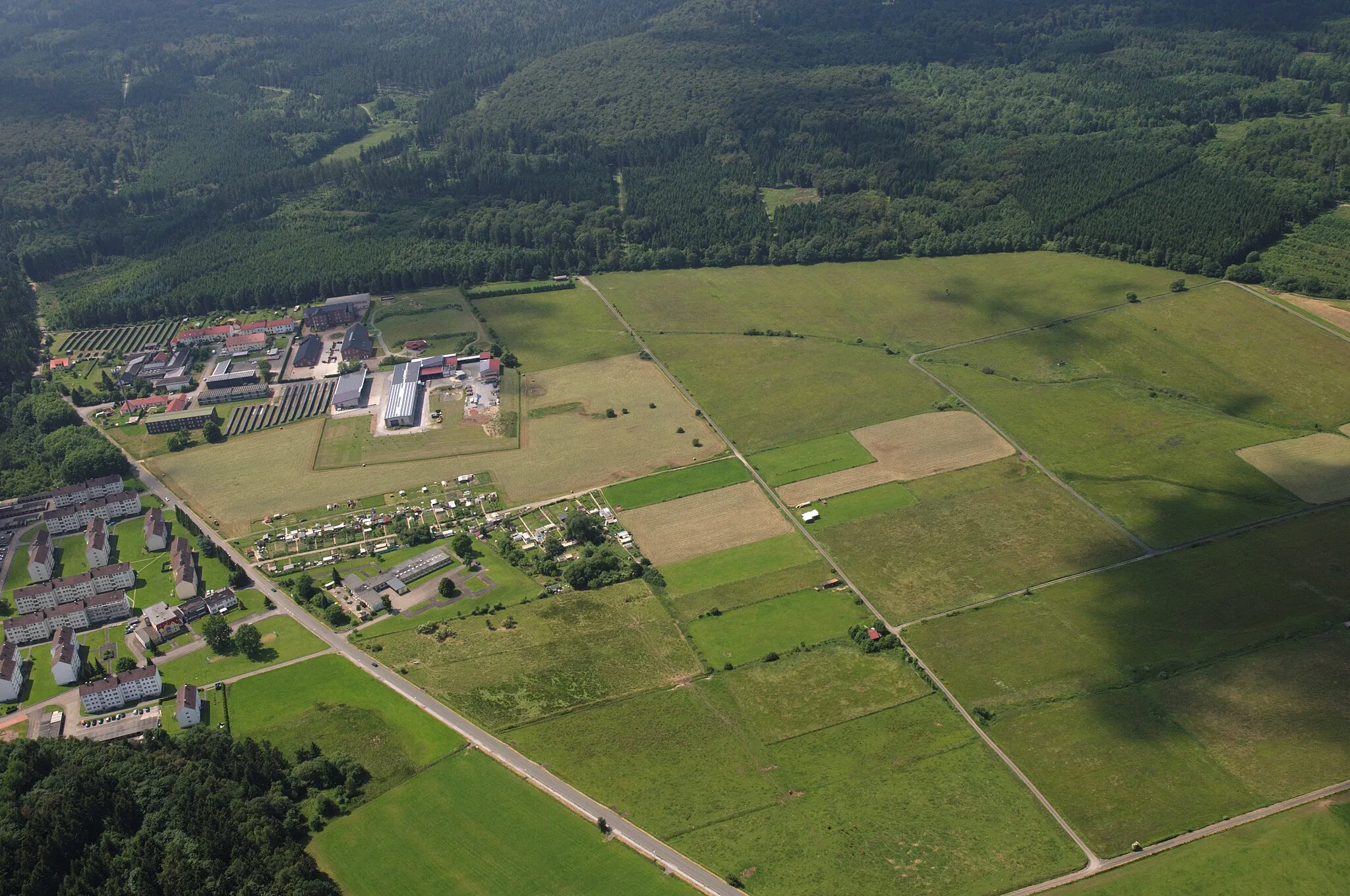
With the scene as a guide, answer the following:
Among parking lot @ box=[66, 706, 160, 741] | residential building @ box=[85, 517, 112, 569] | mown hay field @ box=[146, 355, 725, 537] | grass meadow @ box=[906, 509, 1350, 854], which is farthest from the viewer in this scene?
mown hay field @ box=[146, 355, 725, 537]

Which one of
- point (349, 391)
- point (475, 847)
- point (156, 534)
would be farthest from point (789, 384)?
point (475, 847)

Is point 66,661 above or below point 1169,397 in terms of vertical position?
below

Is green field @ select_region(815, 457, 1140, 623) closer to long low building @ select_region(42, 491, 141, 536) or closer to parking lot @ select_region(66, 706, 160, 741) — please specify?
parking lot @ select_region(66, 706, 160, 741)

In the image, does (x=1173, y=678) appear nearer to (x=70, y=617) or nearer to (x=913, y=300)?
(x=913, y=300)

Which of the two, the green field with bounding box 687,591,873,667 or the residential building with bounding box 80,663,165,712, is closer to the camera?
the residential building with bounding box 80,663,165,712

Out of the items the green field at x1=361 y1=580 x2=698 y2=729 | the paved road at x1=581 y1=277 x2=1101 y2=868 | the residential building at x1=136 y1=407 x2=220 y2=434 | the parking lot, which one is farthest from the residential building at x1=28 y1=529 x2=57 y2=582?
Result: the paved road at x1=581 y1=277 x2=1101 y2=868
